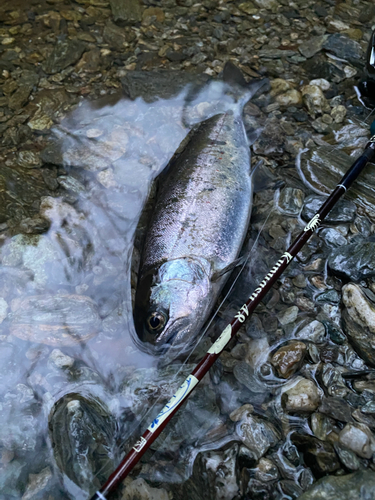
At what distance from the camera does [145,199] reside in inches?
127

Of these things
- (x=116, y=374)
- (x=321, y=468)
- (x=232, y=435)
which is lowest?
(x=116, y=374)

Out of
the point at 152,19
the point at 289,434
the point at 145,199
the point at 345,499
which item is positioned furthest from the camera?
the point at 152,19

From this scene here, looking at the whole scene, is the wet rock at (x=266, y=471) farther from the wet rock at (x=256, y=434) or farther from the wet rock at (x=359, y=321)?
the wet rock at (x=359, y=321)

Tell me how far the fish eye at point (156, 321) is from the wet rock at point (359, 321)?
112cm

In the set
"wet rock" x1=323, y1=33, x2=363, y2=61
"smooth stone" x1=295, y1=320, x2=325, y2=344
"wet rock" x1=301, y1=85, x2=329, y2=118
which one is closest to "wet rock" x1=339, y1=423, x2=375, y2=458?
"smooth stone" x1=295, y1=320, x2=325, y2=344

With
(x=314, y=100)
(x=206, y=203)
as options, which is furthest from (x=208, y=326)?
(x=314, y=100)

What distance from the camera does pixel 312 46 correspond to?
431 centimetres

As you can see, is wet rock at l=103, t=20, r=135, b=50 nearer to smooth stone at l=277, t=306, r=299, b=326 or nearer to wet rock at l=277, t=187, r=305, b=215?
wet rock at l=277, t=187, r=305, b=215

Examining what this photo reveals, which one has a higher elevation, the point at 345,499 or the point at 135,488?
the point at 345,499

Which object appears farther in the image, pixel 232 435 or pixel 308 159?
pixel 308 159

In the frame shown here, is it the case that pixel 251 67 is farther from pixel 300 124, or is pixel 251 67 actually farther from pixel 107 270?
pixel 107 270

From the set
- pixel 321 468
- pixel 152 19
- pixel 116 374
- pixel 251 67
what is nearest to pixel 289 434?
pixel 321 468

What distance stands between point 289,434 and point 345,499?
0.41 metres

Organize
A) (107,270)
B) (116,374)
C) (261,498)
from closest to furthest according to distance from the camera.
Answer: (261,498) → (116,374) → (107,270)
